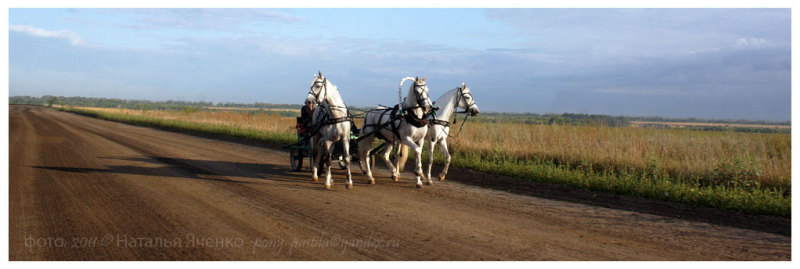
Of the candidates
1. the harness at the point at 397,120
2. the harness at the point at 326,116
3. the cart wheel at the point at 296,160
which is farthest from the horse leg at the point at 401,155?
the cart wheel at the point at 296,160

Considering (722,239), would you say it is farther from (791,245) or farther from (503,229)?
(503,229)

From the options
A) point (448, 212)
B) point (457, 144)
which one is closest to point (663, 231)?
point (448, 212)

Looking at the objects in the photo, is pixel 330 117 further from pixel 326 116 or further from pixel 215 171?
pixel 215 171

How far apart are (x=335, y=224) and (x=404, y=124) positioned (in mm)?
3335

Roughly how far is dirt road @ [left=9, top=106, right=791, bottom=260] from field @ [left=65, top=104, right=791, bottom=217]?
0.75 metres

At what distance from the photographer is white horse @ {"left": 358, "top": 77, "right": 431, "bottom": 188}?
888 cm

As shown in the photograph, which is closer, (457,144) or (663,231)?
(663,231)

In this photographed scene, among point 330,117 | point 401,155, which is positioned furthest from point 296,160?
point 330,117

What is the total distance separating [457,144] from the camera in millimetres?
15711

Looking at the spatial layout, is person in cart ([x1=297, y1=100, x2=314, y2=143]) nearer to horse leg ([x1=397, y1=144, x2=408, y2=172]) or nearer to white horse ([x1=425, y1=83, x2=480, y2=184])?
horse leg ([x1=397, y1=144, x2=408, y2=172])

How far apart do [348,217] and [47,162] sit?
1003 cm

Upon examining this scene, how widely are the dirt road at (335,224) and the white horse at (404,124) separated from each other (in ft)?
2.52

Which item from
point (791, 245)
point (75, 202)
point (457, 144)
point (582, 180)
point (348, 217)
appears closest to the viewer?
point (791, 245)

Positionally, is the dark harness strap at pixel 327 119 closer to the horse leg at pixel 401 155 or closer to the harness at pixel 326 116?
the harness at pixel 326 116
